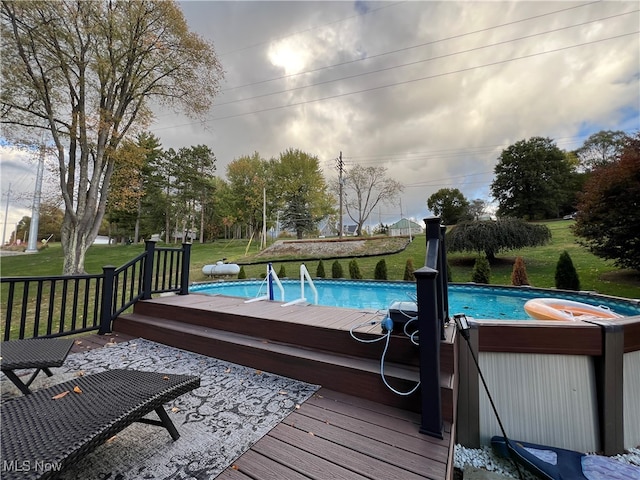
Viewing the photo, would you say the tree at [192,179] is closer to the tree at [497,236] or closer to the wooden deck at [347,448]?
the tree at [497,236]

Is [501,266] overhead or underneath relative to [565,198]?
underneath

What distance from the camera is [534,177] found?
20.3 m

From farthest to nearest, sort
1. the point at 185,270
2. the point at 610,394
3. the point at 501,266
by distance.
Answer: the point at 501,266
the point at 185,270
the point at 610,394

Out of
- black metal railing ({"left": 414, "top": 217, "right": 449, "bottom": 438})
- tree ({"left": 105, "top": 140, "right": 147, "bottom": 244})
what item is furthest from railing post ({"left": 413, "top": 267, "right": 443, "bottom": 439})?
tree ({"left": 105, "top": 140, "right": 147, "bottom": 244})

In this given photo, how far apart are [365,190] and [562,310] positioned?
21198 mm

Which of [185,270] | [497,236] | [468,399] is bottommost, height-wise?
[468,399]

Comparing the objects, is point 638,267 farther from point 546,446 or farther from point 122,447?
point 122,447

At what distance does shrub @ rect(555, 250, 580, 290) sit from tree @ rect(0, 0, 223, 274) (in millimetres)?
12308

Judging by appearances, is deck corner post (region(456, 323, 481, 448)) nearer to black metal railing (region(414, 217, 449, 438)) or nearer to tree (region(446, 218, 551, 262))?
black metal railing (region(414, 217, 449, 438))

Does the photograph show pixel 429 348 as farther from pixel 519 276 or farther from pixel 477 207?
pixel 477 207

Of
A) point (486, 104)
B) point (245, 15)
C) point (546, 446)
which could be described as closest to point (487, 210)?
point (486, 104)

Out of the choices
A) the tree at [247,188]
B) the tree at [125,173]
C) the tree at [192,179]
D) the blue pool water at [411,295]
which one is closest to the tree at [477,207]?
the tree at [247,188]

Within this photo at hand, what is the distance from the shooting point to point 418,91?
9.97m

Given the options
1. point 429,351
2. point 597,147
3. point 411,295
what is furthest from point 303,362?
point 597,147
